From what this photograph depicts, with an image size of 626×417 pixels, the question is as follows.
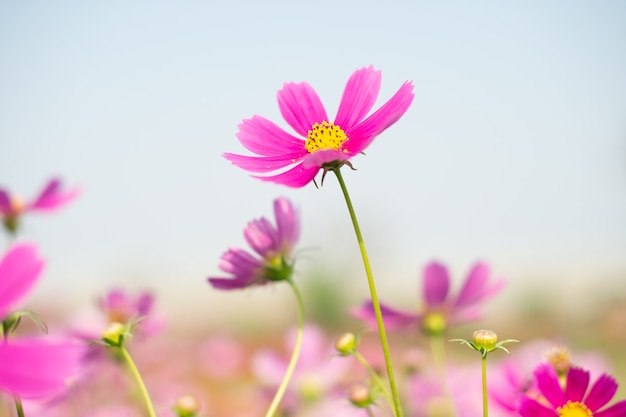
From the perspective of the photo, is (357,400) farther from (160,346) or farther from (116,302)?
(160,346)

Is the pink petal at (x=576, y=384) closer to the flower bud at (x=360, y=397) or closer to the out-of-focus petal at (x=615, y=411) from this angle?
the out-of-focus petal at (x=615, y=411)

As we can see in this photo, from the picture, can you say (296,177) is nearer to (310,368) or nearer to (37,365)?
(37,365)

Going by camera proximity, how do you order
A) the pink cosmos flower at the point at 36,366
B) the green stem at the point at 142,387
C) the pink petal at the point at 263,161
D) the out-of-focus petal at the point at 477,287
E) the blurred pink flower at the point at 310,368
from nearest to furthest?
the pink cosmos flower at the point at 36,366 < the green stem at the point at 142,387 < the pink petal at the point at 263,161 < the out-of-focus petal at the point at 477,287 < the blurred pink flower at the point at 310,368

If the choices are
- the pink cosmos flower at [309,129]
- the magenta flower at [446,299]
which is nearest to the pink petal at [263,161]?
the pink cosmos flower at [309,129]

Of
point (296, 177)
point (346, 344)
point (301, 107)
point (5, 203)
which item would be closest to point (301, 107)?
point (301, 107)

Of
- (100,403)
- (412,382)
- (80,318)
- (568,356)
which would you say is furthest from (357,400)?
(100,403)

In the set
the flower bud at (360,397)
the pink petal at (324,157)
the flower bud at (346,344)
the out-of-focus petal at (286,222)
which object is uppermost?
the pink petal at (324,157)
